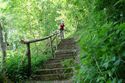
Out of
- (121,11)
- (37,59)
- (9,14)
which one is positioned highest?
→ (9,14)

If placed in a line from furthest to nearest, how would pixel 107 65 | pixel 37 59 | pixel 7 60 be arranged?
1. pixel 37 59
2. pixel 7 60
3. pixel 107 65

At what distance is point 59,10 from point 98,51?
19.9 m

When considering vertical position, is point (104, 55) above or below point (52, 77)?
above

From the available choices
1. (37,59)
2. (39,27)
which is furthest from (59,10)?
(37,59)

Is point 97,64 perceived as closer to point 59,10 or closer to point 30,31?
point 30,31

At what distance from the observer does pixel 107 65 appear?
11.6ft

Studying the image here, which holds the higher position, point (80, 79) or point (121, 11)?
point (121, 11)

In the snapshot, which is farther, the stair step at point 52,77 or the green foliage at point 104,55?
the stair step at point 52,77

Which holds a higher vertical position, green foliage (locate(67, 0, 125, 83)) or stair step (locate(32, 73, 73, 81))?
green foliage (locate(67, 0, 125, 83))

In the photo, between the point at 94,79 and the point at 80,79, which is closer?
the point at 94,79

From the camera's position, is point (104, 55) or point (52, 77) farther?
point (52, 77)

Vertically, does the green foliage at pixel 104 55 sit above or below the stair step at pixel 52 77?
above

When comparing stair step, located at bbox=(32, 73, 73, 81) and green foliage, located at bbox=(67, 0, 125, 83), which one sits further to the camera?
stair step, located at bbox=(32, 73, 73, 81)

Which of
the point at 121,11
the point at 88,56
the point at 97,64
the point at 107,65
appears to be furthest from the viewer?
the point at 121,11
